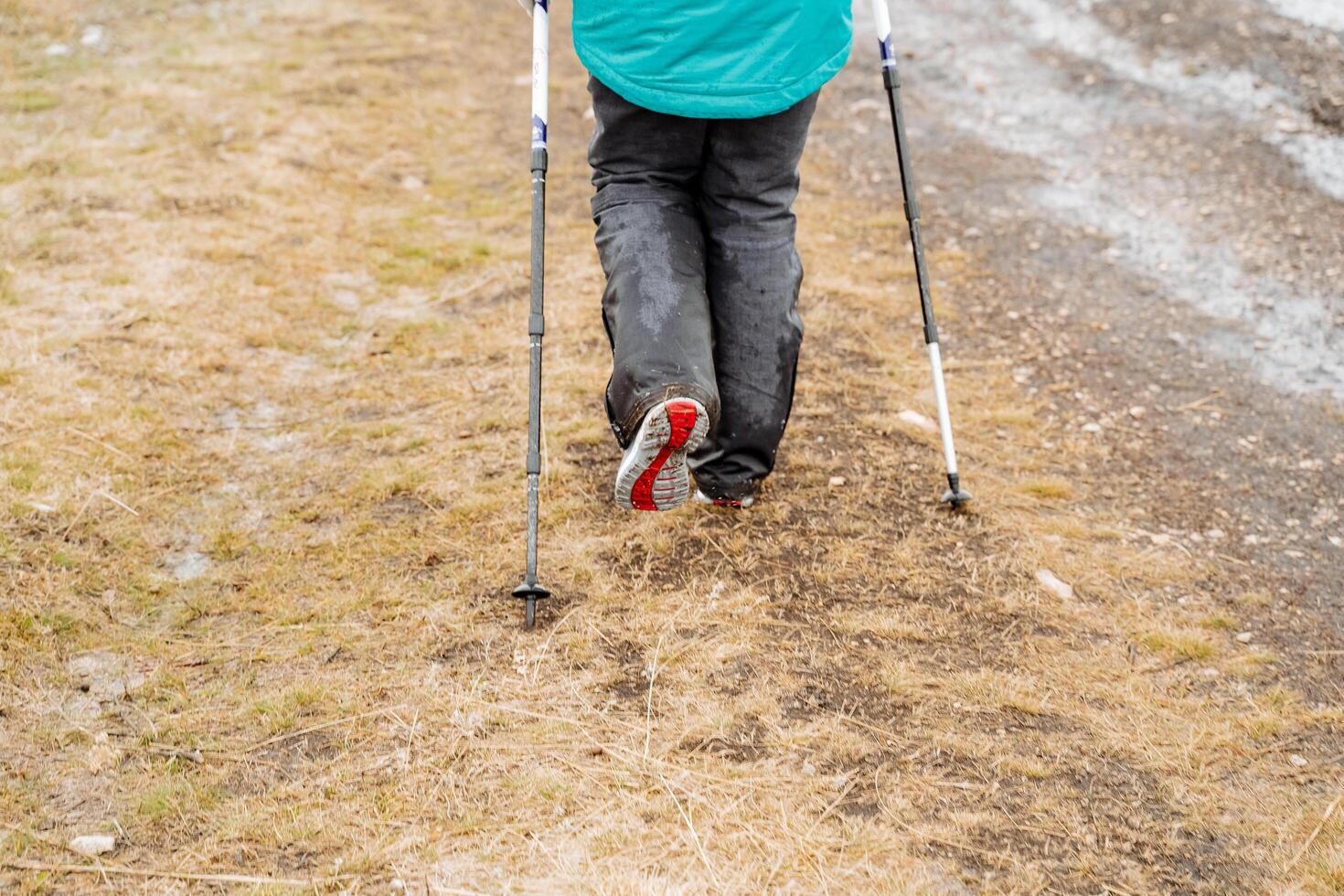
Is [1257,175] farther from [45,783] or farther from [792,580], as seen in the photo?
[45,783]

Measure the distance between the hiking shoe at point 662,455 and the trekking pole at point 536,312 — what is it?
282mm

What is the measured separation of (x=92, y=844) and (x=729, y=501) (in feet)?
6.95

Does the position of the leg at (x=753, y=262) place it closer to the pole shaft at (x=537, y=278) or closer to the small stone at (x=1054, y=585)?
the pole shaft at (x=537, y=278)

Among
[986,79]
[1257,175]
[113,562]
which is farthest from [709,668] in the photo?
[986,79]

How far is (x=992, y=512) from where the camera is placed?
4.11 metres

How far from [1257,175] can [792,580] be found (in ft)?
14.8

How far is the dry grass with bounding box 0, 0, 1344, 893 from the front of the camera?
2701 mm

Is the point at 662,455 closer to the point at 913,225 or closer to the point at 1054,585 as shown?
the point at 1054,585

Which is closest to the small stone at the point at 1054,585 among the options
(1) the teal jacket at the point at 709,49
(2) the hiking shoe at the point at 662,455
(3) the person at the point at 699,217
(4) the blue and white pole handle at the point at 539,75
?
(3) the person at the point at 699,217

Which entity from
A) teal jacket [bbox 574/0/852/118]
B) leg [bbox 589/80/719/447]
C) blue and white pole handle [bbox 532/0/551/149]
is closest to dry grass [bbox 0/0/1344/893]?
leg [bbox 589/80/719/447]

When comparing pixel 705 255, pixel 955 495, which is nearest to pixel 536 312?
pixel 705 255

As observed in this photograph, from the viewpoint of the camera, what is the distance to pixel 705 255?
3633mm

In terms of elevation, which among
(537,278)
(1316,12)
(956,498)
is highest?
(537,278)

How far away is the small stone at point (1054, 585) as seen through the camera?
371 cm
